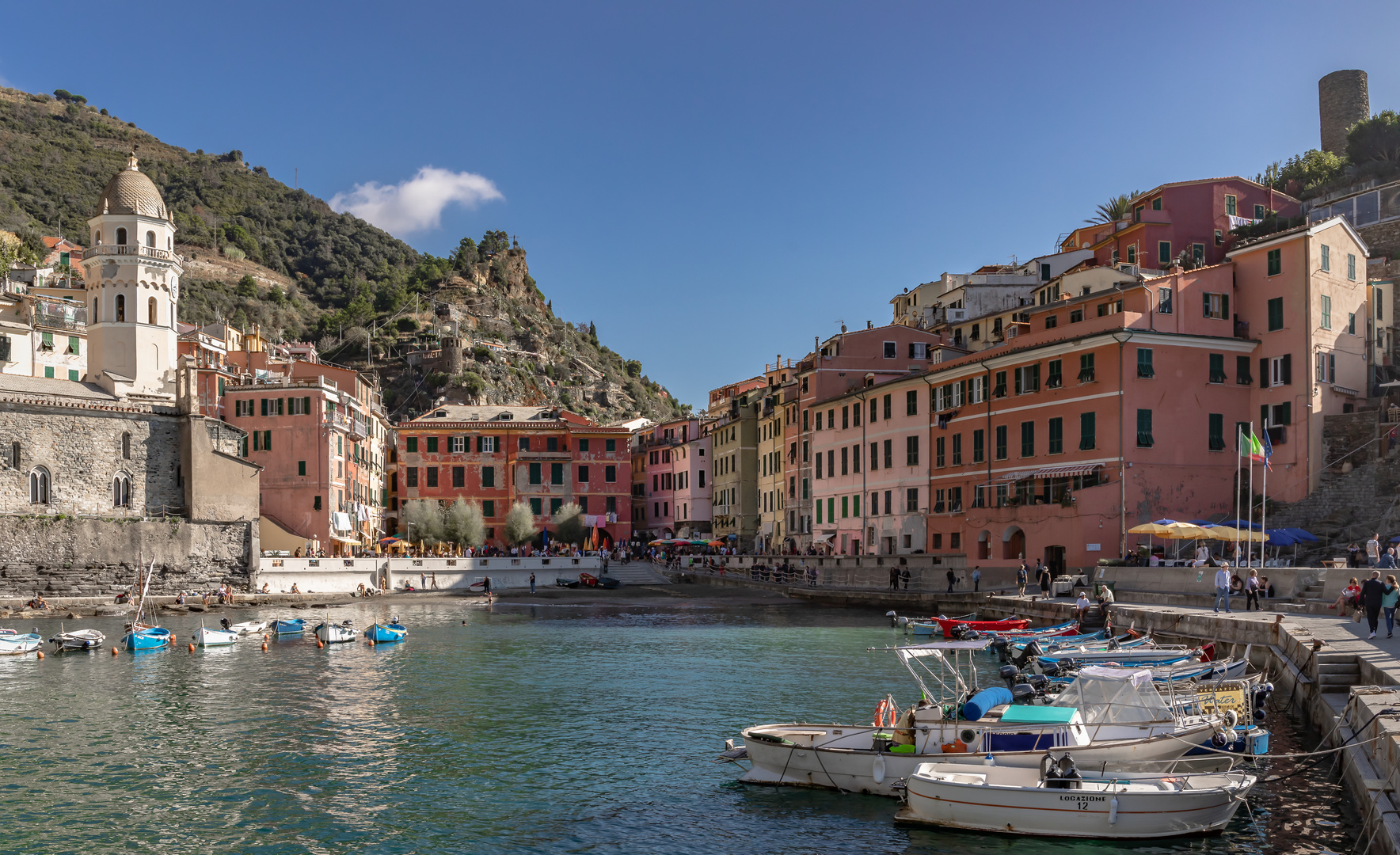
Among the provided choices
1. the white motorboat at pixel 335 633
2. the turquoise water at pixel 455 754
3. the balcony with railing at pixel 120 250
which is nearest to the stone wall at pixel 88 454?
the balcony with railing at pixel 120 250

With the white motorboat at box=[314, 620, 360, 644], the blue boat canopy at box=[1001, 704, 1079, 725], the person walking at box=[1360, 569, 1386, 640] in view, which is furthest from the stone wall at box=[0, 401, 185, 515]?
the person walking at box=[1360, 569, 1386, 640]

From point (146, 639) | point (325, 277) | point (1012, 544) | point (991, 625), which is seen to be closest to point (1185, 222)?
point (1012, 544)

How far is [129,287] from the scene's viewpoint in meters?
63.4

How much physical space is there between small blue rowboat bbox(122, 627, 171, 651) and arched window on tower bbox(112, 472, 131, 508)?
20.1 m

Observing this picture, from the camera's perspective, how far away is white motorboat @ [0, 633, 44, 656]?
1374 inches

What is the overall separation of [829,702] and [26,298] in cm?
6496

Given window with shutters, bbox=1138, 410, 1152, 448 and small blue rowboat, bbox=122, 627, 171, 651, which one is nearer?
small blue rowboat, bbox=122, 627, 171, 651

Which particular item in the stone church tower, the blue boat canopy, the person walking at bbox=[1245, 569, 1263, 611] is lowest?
the blue boat canopy

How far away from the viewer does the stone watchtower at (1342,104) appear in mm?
80000

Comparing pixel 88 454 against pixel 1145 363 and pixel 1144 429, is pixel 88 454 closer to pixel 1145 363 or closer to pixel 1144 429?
pixel 1144 429

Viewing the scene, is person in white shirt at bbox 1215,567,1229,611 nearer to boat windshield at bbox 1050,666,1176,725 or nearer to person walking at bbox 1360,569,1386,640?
person walking at bbox 1360,569,1386,640

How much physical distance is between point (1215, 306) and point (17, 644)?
1864 inches

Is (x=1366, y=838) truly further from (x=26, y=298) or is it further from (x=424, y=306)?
(x=424, y=306)

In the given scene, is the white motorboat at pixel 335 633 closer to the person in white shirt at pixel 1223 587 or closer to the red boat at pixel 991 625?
the red boat at pixel 991 625
